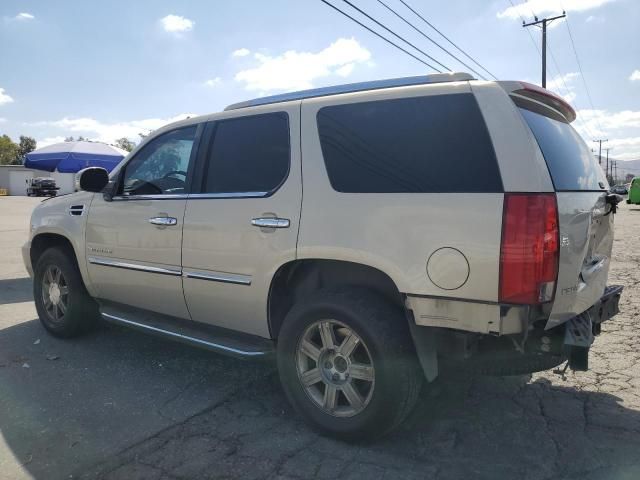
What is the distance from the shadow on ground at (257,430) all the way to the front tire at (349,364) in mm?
189

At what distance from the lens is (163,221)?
3840 millimetres

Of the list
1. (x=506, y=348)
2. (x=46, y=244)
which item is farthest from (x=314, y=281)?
(x=46, y=244)

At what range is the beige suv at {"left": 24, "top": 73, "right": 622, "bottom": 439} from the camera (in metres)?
2.53

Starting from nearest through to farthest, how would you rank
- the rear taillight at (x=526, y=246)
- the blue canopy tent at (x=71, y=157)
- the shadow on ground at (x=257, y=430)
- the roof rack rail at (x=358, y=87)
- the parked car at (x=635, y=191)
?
1. the rear taillight at (x=526, y=246)
2. the shadow on ground at (x=257, y=430)
3. the roof rack rail at (x=358, y=87)
4. the blue canopy tent at (x=71, y=157)
5. the parked car at (x=635, y=191)

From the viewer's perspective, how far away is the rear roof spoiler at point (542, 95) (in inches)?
108

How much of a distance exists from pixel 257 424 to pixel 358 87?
225 cm

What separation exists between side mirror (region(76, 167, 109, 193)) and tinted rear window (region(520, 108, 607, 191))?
3.41 metres

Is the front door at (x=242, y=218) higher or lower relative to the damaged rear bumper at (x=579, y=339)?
higher

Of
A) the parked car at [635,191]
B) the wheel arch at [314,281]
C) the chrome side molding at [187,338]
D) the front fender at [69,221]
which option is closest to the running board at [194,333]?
the chrome side molding at [187,338]

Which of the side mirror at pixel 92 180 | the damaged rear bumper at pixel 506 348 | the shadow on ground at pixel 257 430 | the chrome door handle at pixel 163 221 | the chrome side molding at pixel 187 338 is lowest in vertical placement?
the shadow on ground at pixel 257 430

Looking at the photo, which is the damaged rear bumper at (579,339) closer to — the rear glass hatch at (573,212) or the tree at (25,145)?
the rear glass hatch at (573,212)

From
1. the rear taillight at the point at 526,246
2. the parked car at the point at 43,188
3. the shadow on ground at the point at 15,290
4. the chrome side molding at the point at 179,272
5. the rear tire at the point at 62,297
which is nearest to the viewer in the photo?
the rear taillight at the point at 526,246

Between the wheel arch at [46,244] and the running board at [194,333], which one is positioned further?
the wheel arch at [46,244]

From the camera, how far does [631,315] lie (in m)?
5.65
